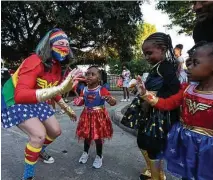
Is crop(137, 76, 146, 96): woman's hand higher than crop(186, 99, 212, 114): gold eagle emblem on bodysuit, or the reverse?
crop(137, 76, 146, 96): woman's hand

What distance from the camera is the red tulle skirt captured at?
149 inches

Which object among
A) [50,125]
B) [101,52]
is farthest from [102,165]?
[101,52]

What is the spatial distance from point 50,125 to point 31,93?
70 cm

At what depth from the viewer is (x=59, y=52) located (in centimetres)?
328

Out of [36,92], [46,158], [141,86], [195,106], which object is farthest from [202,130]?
[46,158]

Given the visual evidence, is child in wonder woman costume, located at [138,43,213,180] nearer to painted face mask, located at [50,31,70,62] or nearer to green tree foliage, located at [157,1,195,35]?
painted face mask, located at [50,31,70,62]

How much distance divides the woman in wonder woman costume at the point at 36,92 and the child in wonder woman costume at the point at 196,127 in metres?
1.10

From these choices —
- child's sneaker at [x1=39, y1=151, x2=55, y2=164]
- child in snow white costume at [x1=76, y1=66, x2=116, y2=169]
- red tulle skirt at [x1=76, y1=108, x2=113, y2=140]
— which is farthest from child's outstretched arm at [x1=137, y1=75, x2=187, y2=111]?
child's sneaker at [x1=39, y1=151, x2=55, y2=164]

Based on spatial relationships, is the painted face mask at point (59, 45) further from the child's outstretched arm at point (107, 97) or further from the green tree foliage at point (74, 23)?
the green tree foliage at point (74, 23)

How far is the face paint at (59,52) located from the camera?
10.7 feet

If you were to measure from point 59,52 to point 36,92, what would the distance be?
607 millimetres

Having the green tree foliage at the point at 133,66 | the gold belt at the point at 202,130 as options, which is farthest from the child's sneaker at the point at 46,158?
the green tree foliage at the point at 133,66

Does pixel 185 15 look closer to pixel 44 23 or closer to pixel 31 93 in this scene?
pixel 44 23

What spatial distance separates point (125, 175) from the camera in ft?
11.2
